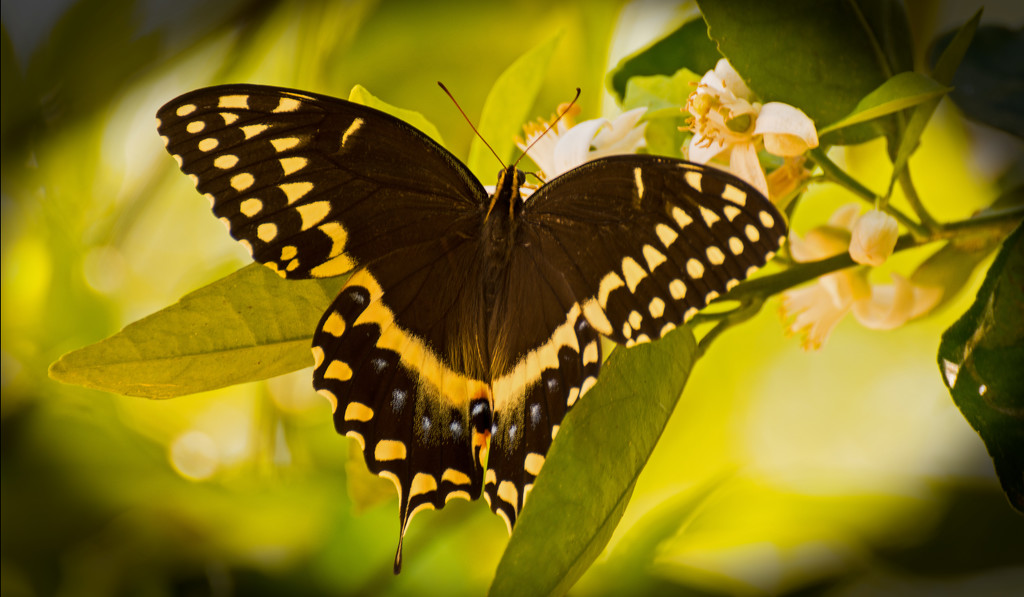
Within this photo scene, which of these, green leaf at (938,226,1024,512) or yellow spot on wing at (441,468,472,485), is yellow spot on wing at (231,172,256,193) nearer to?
yellow spot on wing at (441,468,472,485)

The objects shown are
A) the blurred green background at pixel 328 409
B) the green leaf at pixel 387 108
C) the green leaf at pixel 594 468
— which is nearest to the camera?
the green leaf at pixel 594 468

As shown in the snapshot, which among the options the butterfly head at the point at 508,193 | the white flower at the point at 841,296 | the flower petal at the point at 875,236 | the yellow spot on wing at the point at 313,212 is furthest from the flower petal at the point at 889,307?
the yellow spot on wing at the point at 313,212

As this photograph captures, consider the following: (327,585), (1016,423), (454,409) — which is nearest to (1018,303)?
(1016,423)

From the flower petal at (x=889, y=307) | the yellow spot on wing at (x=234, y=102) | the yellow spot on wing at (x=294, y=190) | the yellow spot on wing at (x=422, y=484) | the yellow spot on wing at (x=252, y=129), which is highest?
the yellow spot on wing at (x=234, y=102)

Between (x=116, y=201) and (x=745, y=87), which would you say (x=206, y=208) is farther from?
(x=745, y=87)

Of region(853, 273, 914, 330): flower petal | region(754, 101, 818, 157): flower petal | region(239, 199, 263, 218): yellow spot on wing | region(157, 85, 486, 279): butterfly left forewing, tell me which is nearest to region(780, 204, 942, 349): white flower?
region(853, 273, 914, 330): flower petal

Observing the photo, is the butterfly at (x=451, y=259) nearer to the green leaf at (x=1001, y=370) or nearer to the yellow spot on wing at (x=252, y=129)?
the yellow spot on wing at (x=252, y=129)

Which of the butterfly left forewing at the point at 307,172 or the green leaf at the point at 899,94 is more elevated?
the butterfly left forewing at the point at 307,172
